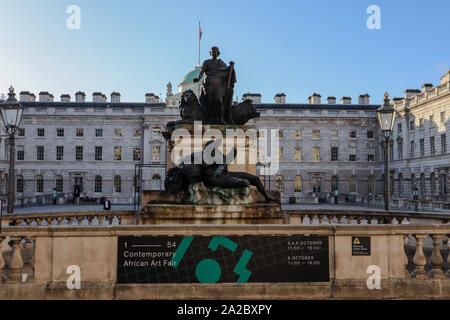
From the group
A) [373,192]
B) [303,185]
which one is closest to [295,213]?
[303,185]

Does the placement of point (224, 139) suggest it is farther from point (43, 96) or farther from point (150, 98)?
point (43, 96)

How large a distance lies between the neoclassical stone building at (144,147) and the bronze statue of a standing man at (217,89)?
1719 inches

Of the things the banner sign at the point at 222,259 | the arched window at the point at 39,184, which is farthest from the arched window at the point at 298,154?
the banner sign at the point at 222,259

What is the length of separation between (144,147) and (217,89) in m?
A: 46.7

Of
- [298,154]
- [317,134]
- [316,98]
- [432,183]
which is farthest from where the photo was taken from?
[316,98]

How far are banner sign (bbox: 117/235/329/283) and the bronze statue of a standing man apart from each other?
4.40m

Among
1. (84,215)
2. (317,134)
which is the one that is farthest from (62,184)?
(84,215)

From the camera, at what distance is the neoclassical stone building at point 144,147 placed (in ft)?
172

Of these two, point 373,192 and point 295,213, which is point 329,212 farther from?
point 373,192

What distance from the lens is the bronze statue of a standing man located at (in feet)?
27.2

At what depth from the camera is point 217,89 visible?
8305 mm

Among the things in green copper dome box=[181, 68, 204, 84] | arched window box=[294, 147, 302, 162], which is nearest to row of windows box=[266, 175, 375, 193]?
arched window box=[294, 147, 302, 162]

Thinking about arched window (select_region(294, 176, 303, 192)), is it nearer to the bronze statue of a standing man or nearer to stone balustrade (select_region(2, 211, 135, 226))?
stone balustrade (select_region(2, 211, 135, 226))

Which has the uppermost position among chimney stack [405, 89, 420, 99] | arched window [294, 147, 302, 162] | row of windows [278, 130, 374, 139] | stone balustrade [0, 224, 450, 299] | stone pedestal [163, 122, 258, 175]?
chimney stack [405, 89, 420, 99]
